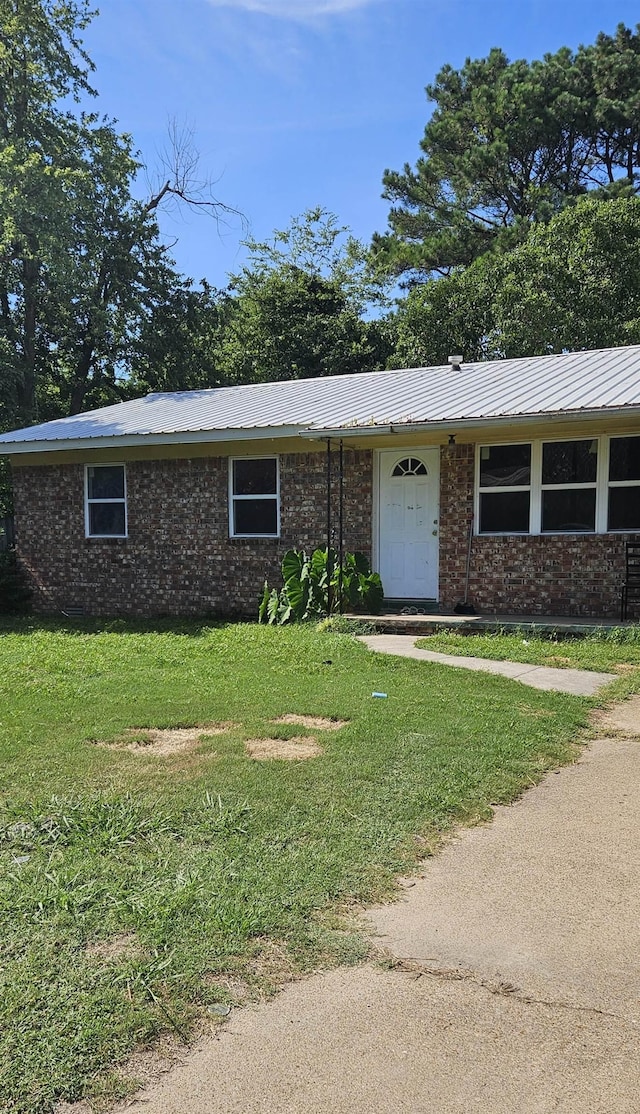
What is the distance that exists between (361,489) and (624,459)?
377cm

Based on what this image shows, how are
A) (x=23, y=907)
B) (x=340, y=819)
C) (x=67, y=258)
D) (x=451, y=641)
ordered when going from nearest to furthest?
(x=23, y=907) < (x=340, y=819) < (x=451, y=641) < (x=67, y=258)

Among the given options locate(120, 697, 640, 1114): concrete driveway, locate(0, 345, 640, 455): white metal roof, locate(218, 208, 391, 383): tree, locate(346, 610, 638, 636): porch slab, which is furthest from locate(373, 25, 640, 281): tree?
locate(120, 697, 640, 1114): concrete driveway

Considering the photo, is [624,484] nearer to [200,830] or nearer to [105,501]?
[200,830]

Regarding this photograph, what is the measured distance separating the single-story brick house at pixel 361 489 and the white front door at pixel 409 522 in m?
0.02

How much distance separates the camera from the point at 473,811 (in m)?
4.38

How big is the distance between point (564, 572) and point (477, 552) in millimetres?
1232

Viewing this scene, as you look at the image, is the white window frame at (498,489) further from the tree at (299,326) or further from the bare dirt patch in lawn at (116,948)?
the tree at (299,326)

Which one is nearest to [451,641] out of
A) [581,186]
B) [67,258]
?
[67,258]

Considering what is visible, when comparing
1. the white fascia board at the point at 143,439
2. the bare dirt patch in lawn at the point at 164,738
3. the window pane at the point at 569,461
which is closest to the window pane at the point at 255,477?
the white fascia board at the point at 143,439

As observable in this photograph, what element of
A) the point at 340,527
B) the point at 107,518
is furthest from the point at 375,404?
the point at 107,518

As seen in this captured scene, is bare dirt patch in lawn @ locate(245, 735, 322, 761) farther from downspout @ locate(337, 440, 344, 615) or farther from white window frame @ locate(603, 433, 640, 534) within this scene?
white window frame @ locate(603, 433, 640, 534)

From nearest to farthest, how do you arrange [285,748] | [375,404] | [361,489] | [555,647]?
1. [285,748]
2. [555,647]
3. [361,489]
4. [375,404]

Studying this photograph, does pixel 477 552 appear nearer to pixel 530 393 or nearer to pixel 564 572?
pixel 564 572

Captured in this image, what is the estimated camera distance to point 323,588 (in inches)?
456
